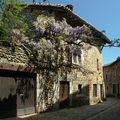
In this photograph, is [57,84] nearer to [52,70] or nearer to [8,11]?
[52,70]

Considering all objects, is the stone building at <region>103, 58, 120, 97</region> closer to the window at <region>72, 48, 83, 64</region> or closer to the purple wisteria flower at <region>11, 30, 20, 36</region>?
the window at <region>72, 48, 83, 64</region>

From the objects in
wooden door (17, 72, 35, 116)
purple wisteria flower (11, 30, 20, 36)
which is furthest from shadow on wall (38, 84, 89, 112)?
purple wisteria flower (11, 30, 20, 36)

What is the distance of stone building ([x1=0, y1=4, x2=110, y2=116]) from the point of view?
704 inches

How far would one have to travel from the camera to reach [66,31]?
72.2ft

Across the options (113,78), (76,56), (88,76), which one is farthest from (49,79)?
(113,78)

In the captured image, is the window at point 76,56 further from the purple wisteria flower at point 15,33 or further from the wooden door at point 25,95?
the purple wisteria flower at point 15,33

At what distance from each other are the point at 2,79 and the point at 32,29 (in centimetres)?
540

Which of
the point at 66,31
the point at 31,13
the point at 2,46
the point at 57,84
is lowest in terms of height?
the point at 57,84

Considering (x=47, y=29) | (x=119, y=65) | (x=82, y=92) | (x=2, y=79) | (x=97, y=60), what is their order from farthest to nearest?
(x=119, y=65), (x=97, y=60), (x=82, y=92), (x=47, y=29), (x=2, y=79)

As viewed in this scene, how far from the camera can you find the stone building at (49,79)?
1789 cm

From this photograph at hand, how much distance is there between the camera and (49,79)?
867 inches

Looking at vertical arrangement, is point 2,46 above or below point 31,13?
below

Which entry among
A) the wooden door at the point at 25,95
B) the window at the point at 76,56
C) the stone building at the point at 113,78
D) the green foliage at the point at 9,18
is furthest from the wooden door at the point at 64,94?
the stone building at the point at 113,78

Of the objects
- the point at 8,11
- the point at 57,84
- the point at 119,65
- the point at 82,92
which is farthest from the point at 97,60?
the point at 119,65
